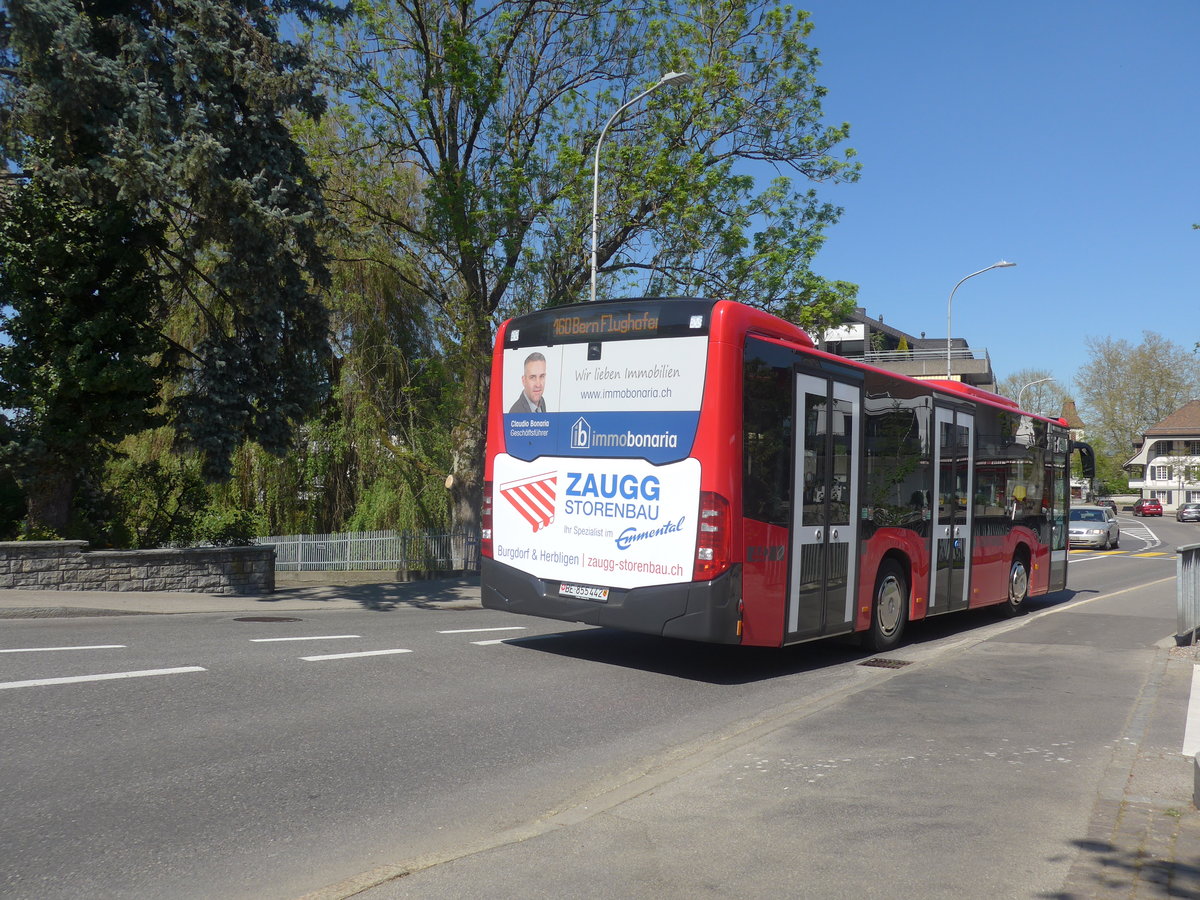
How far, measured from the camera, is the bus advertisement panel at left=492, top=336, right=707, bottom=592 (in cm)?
880

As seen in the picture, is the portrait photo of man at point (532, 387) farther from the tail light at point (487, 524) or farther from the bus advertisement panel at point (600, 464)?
the tail light at point (487, 524)

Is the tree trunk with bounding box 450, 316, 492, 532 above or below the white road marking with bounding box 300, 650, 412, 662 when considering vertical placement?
above

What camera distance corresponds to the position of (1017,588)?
1523 centimetres

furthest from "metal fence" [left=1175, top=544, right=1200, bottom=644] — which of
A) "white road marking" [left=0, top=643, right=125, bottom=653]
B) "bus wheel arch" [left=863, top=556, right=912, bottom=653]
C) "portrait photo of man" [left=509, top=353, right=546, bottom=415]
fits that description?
"white road marking" [left=0, top=643, right=125, bottom=653]

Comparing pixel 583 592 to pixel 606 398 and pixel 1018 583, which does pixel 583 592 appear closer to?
pixel 606 398

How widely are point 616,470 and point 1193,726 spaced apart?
15.9 ft

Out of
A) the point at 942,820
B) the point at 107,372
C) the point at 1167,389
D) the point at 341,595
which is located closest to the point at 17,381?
the point at 107,372

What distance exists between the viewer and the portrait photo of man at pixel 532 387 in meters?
9.98

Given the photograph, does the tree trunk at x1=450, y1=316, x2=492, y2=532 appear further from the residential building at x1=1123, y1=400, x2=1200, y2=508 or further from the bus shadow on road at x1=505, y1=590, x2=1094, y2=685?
the residential building at x1=1123, y1=400, x2=1200, y2=508

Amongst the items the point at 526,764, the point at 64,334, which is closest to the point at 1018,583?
the point at 526,764

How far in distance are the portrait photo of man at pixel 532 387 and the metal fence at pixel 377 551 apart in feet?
44.7

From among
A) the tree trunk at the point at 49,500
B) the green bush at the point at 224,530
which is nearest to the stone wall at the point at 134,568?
the green bush at the point at 224,530

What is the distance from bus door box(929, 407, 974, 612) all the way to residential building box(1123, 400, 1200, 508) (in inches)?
3796

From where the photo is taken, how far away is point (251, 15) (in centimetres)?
1590
